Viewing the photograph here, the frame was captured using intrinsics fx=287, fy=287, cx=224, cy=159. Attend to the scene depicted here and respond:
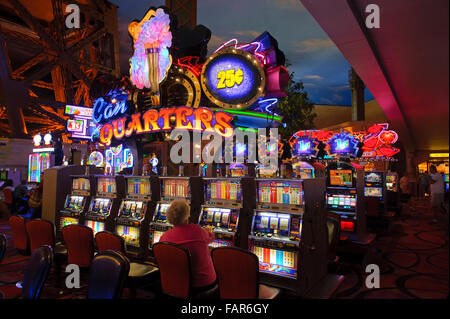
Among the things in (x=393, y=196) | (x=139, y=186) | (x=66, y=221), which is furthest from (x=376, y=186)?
(x=66, y=221)

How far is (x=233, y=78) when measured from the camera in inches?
218

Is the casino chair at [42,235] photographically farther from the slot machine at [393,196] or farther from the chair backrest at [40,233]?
the slot machine at [393,196]

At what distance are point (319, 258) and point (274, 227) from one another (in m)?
0.85

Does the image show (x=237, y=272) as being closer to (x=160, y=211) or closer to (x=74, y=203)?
(x=160, y=211)

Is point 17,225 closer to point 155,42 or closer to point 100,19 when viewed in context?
point 155,42

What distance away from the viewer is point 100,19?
44.3 ft

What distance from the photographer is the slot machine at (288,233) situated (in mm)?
3273

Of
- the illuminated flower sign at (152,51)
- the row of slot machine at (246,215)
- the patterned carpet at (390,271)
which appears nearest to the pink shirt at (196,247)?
the row of slot machine at (246,215)

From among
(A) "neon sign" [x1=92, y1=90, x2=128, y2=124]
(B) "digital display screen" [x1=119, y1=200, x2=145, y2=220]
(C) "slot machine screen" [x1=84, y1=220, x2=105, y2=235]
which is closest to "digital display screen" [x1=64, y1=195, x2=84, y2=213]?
(C) "slot machine screen" [x1=84, y1=220, x2=105, y2=235]

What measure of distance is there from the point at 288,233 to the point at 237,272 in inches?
44.1

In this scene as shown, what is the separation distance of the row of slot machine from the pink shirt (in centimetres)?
81

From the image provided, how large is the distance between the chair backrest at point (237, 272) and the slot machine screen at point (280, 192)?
52.1 inches

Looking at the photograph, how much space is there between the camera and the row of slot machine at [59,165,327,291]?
11.0ft
